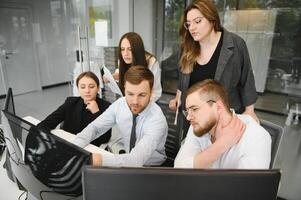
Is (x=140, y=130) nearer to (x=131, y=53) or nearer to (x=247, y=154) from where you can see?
(x=247, y=154)

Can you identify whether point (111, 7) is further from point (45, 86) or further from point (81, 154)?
point (81, 154)

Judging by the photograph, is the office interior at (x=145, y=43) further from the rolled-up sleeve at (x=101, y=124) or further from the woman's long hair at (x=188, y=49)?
the rolled-up sleeve at (x=101, y=124)

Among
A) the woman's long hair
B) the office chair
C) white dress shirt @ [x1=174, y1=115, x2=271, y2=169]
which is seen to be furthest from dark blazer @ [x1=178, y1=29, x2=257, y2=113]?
white dress shirt @ [x1=174, y1=115, x2=271, y2=169]

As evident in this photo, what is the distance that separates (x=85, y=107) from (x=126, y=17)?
254 cm

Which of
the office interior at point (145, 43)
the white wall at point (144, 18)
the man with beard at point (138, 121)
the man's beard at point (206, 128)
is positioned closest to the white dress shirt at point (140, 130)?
the man with beard at point (138, 121)

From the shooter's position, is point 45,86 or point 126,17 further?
point 45,86

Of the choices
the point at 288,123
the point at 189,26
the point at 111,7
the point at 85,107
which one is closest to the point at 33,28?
the point at 111,7

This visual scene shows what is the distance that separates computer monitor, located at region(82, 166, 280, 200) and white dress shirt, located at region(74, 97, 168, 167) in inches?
18.6

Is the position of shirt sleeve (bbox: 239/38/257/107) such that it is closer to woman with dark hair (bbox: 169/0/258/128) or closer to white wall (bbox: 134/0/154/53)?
woman with dark hair (bbox: 169/0/258/128)

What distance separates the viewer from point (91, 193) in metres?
0.49

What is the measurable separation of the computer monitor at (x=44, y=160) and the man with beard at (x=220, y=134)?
366 millimetres

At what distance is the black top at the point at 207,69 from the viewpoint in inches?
58.8

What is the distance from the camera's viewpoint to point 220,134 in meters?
0.89

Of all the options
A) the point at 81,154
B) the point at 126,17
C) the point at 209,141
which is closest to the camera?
the point at 81,154
